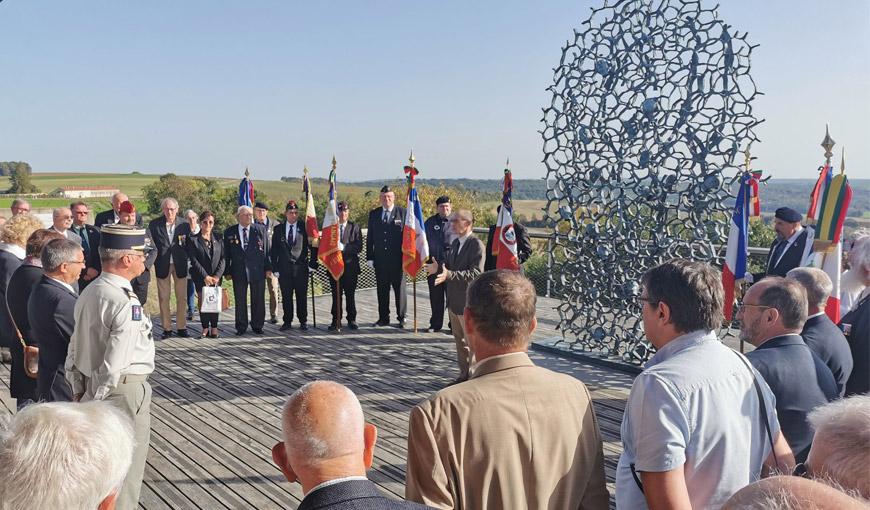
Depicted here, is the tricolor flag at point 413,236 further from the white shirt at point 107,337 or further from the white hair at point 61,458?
the white hair at point 61,458

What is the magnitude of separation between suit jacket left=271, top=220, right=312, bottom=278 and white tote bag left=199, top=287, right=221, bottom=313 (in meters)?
0.93

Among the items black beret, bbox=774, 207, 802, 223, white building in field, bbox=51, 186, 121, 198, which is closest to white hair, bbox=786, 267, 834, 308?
black beret, bbox=774, 207, 802, 223

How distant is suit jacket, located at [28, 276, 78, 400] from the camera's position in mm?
3463

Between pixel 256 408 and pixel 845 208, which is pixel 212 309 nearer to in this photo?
pixel 256 408

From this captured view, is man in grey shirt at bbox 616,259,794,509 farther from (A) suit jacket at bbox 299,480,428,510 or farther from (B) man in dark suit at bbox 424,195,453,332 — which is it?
(B) man in dark suit at bbox 424,195,453,332

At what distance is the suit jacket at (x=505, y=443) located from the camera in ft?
5.95

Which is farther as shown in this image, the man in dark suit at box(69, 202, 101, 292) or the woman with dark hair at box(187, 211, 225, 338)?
the woman with dark hair at box(187, 211, 225, 338)

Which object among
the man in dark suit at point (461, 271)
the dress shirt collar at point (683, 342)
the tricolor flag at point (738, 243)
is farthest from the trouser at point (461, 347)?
the dress shirt collar at point (683, 342)

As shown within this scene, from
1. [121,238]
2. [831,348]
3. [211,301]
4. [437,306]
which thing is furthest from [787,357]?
[211,301]

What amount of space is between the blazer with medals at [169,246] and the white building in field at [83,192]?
28.5m

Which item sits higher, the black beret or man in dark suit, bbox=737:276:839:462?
the black beret

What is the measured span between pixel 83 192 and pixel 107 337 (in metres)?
36.4

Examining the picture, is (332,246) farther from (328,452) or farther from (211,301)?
(328,452)

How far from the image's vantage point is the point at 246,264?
8.12 m
